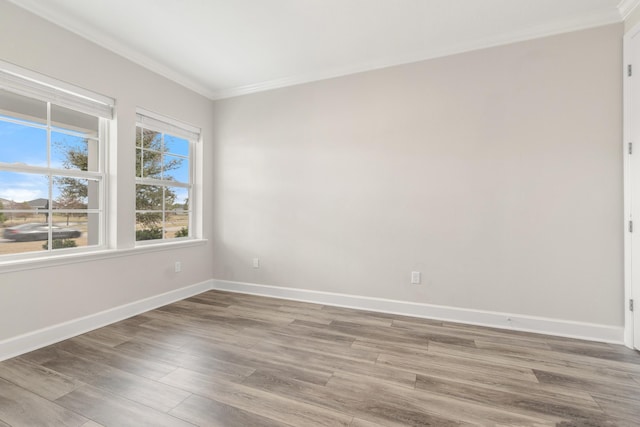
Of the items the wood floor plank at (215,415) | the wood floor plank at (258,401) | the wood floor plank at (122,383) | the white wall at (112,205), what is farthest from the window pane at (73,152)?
the wood floor plank at (215,415)

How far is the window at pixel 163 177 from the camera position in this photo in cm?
323

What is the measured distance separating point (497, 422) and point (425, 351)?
0.77 metres

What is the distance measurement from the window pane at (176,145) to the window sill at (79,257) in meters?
1.18

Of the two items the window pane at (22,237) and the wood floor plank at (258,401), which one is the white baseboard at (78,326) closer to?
the window pane at (22,237)

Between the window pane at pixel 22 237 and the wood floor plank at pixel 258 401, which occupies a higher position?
the window pane at pixel 22 237

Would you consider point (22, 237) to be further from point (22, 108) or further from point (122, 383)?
point (122, 383)

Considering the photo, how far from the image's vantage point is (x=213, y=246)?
4.05 meters

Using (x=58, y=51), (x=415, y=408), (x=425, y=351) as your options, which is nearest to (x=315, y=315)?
(x=425, y=351)

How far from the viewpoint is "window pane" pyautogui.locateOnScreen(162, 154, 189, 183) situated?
3525mm

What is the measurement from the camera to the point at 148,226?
333 cm

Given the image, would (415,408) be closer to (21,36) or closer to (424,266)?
(424,266)

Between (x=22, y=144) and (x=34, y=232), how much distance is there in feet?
2.39

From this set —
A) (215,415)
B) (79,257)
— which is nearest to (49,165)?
(79,257)

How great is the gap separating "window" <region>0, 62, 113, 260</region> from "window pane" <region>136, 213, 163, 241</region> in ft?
1.27
